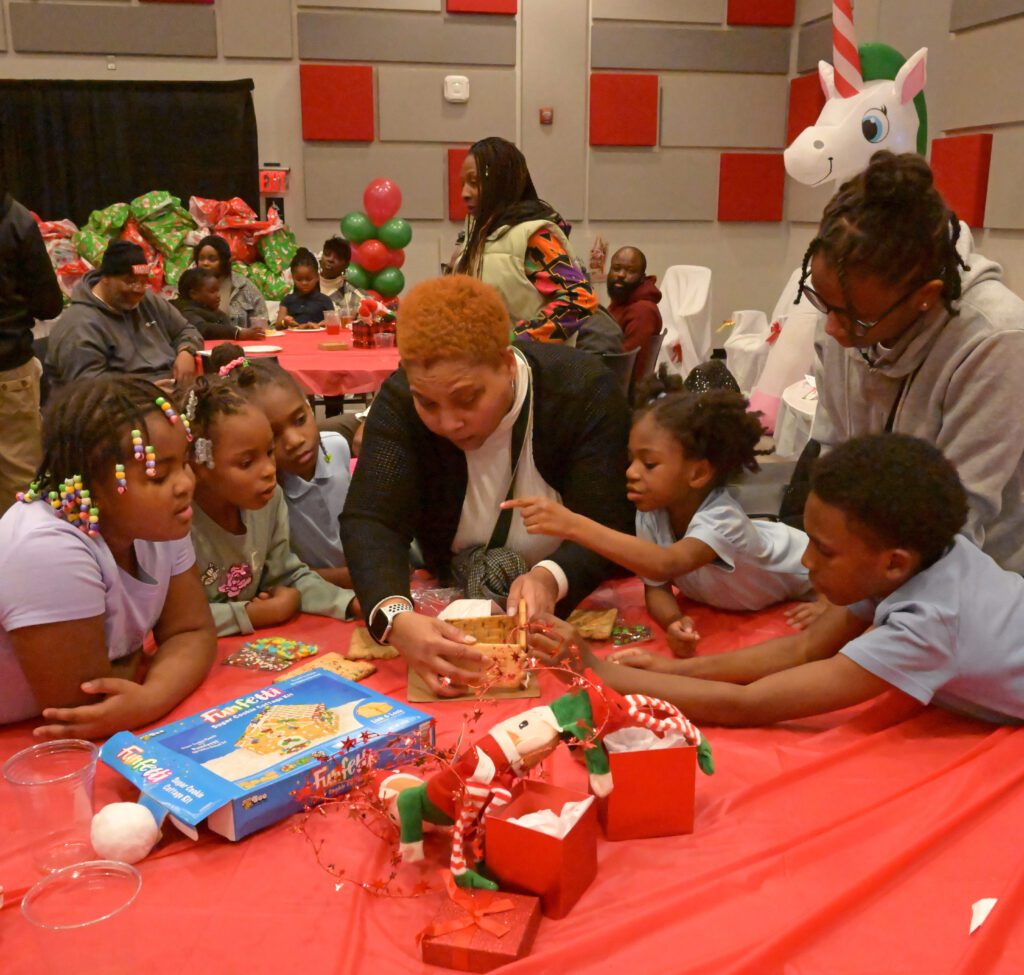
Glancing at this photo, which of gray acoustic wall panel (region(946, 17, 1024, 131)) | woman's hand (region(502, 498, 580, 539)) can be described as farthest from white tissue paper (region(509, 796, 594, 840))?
gray acoustic wall panel (region(946, 17, 1024, 131))

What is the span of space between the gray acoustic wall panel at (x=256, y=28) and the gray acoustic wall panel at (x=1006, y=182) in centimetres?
487

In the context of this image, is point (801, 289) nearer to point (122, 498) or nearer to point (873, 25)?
point (122, 498)

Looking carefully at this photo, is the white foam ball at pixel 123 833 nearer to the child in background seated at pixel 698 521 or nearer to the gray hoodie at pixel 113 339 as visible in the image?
the child in background seated at pixel 698 521

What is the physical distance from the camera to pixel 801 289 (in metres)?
1.90

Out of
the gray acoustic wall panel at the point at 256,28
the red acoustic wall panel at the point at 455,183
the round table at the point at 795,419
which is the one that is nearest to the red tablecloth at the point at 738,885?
the round table at the point at 795,419

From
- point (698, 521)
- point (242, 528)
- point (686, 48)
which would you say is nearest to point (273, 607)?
point (242, 528)

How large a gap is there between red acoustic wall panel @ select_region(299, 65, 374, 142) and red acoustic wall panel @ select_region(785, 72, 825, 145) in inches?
126

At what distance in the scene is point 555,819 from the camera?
117 cm

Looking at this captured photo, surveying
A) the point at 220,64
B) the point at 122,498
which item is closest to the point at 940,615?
the point at 122,498

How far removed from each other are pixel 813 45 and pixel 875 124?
3573 millimetres

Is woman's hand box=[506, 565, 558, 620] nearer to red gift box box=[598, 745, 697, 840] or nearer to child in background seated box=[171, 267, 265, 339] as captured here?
red gift box box=[598, 745, 697, 840]

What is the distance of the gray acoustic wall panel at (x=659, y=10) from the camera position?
Result: 7.22 meters

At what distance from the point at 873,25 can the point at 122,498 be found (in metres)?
5.71

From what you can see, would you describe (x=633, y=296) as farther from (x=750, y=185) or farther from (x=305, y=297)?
(x=750, y=185)
